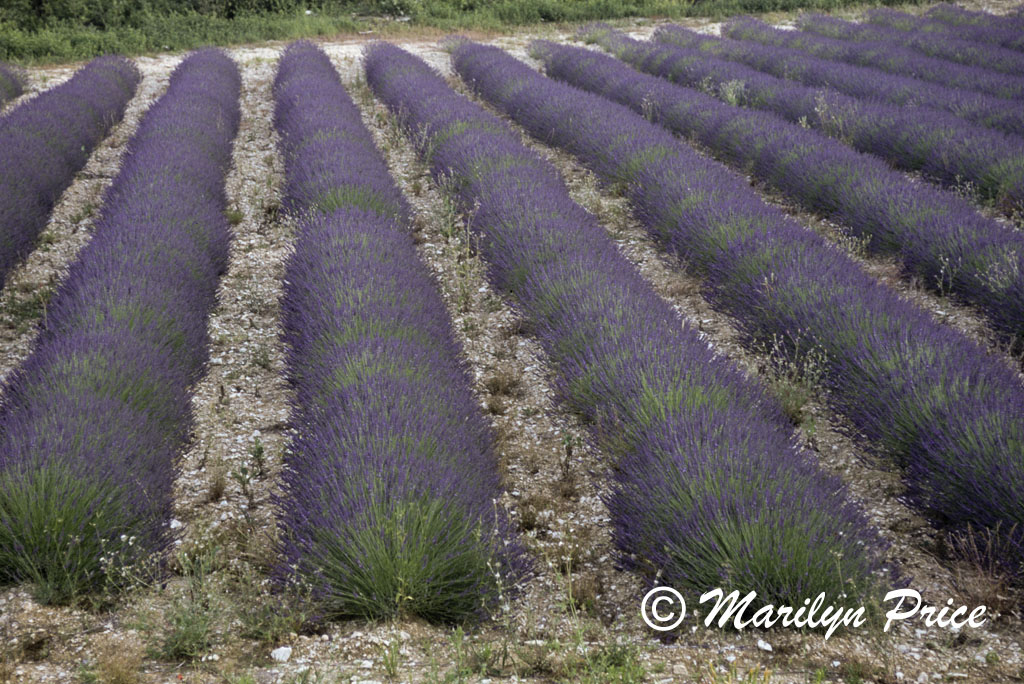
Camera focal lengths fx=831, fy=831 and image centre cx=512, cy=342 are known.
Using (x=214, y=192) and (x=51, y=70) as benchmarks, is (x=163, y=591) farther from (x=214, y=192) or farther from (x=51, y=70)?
(x=51, y=70)

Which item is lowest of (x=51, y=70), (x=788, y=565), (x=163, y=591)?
(x=163, y=591)

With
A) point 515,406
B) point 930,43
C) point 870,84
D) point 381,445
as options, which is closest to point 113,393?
point 381,445

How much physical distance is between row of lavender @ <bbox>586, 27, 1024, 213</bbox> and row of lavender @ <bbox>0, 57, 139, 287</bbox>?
6132 mm

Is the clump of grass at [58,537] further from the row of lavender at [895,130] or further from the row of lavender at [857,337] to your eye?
the row of lavender at [895,130]

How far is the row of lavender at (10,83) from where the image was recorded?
32.1 ft

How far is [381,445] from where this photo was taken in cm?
272

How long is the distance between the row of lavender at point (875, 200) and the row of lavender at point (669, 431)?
162 centimetres

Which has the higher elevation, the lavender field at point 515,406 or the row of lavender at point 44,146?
the row of lavender at point 44,146

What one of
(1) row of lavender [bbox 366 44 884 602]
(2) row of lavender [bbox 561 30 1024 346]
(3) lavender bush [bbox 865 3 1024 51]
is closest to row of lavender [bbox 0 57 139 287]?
(1) row of lavender [bbox 366 44 884 602]

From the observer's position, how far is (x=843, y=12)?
16516 mm

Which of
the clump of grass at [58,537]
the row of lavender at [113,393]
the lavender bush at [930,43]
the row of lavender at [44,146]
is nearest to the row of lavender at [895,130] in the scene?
the lavender bush at [930,43]

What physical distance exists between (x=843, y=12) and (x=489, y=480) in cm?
1670

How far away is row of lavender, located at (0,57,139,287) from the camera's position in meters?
5.44

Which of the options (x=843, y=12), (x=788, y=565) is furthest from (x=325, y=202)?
(x=843, y=12)
